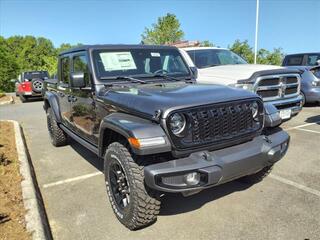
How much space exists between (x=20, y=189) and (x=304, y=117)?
24.9 feet

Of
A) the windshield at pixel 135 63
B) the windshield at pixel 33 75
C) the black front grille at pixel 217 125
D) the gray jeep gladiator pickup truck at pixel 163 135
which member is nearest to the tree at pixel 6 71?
the windshield at pixel 33 75

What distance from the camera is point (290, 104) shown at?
655 centimetres

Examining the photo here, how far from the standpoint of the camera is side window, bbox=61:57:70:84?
17.9 ft

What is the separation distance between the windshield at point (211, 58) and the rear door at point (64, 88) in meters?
3.40

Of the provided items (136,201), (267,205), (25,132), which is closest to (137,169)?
(136,201)

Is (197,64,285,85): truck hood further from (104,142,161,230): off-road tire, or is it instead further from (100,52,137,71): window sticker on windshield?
(104,142,161,230): off-road tire

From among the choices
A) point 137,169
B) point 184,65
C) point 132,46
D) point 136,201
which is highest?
point 132,46

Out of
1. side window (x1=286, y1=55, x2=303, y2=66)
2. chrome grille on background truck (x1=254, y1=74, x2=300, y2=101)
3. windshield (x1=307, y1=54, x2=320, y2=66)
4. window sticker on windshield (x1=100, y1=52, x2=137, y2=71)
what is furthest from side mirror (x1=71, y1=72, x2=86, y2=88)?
side window (x1=286, y1=55, x2=303, y2=66)

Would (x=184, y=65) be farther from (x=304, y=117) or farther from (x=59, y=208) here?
(x=304, y=117)

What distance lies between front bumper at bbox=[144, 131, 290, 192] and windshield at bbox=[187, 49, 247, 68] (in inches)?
192

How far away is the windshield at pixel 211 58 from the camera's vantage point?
799 cm

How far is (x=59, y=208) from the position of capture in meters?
3.98

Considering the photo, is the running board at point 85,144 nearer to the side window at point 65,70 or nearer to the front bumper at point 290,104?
the side window at point 65,70

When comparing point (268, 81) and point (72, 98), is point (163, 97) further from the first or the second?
point (268, 81)
